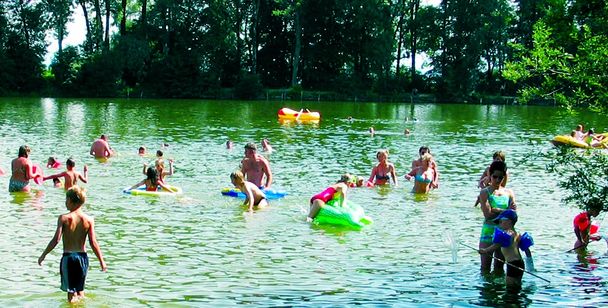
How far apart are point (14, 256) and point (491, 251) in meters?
6.84

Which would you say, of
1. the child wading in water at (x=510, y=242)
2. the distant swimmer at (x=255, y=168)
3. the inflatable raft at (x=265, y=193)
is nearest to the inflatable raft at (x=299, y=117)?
the inflatable raft at (x=265, y=193)

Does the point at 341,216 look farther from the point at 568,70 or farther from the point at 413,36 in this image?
the point at 413,36

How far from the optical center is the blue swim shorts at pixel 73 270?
9.23 metres

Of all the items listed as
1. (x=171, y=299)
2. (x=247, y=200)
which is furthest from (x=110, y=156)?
(x=171, y=299)

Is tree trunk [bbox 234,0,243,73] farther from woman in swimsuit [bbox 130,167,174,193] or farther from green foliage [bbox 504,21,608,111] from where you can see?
green foliage [bbox 504,21,608,111]

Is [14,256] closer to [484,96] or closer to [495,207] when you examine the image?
[495,207]

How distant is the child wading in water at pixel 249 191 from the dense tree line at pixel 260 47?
2316 inches

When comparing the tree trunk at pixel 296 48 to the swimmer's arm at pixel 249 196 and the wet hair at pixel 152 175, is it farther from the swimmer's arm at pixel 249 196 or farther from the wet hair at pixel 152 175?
the swimmer's arm at pixel 249 196

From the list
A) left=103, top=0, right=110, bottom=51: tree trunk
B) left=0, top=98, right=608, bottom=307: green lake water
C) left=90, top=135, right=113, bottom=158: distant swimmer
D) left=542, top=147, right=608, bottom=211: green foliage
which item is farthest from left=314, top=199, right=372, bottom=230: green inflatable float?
left=103, top=0, right=110, bottom=51: tree trunk

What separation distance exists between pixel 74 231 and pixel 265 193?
936cm

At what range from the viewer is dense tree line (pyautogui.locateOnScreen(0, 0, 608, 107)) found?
76000 mm

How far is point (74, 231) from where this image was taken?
919 centimetres

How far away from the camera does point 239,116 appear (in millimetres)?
51219

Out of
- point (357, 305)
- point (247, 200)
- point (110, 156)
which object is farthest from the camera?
point (110, 156)
